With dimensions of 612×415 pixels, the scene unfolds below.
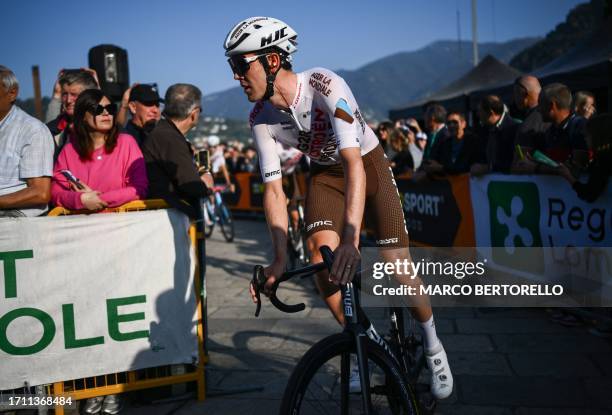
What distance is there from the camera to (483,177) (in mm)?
6188

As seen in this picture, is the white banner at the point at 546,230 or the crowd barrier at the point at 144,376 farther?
the white banner at the point at 546,230

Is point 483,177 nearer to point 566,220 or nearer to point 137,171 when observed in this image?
point 566,220

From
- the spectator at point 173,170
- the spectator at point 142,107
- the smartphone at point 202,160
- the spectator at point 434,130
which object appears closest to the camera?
the spectator at point 173,170

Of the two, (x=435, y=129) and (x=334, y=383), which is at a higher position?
(x=435, y=129)

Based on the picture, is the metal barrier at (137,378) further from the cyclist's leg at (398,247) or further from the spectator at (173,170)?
the cyclist's leg at (398,247)

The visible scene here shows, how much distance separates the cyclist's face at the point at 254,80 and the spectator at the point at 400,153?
6101 millimetres

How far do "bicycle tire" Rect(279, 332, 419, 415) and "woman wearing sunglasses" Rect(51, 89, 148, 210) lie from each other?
7.22 ft

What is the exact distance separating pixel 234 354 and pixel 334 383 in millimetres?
2661

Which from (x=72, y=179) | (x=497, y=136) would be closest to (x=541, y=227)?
(x=497, y=136)

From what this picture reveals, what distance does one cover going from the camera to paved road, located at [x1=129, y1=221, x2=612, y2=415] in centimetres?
347

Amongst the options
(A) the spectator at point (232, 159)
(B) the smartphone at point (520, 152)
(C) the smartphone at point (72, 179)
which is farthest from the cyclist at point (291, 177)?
(A) the spectator at point (232, 159)

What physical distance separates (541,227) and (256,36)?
3863 millimetres

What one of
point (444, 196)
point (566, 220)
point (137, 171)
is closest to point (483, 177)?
point (444, 196)

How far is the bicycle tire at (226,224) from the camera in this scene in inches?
469
